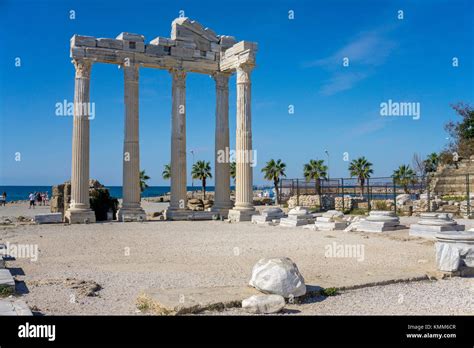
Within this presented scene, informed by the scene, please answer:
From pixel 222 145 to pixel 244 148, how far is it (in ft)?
7.22

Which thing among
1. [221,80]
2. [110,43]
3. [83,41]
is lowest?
[221,80]

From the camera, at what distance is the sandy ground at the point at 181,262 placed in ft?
25.9

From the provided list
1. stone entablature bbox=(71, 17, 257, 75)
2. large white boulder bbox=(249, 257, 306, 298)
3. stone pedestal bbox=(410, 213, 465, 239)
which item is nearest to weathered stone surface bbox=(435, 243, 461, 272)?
large white boulder bbox=(249, 257, 306, 298)

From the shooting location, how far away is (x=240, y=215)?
83.0 ft

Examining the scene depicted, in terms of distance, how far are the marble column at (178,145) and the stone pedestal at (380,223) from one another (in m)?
10.8

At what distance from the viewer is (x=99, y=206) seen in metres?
26.8

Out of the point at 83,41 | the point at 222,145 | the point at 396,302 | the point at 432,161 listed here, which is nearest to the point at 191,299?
the point at 396,302

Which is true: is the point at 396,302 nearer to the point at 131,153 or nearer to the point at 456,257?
the point at 456,257

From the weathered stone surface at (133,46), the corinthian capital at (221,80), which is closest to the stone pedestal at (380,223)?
the corinthian capital at (221,80)

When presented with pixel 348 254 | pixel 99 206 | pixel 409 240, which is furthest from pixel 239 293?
pixel 99 206

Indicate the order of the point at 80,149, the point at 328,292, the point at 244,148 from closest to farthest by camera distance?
1. the point at 328,292
2. the point at 80,149
3. the point at 244,148

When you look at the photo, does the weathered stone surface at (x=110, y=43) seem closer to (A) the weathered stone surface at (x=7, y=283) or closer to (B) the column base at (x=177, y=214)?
(B) the column base at (x=177, y=214)
